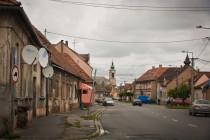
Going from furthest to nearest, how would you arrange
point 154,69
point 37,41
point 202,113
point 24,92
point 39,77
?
point 154,69
point 202,113
point 39,77
point 37,41
point 24,92

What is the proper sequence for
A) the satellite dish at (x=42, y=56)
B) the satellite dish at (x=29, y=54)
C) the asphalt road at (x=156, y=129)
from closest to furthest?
the asphalt road at (x=156, y=129) < the satellite dish at (x=29, y=54) < the satellite dish at (x=42, y=56)

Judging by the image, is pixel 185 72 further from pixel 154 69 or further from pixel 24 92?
pixel 24 92

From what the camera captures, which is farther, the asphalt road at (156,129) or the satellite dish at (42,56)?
the satellite dish at (42,56)

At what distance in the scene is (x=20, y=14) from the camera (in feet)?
66.1

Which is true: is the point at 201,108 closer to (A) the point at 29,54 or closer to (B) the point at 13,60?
(A) the point at 29,54

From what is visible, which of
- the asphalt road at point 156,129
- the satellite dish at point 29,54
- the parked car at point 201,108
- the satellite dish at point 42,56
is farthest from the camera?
the parked car at point 201,108

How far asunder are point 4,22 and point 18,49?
3272 mm

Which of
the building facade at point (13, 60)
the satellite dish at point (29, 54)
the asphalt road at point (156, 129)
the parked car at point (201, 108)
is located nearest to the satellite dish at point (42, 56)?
the building facade at point (13, 60)

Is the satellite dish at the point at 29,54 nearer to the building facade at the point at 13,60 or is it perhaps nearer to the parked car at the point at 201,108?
A: the building facade at the point at 13,60

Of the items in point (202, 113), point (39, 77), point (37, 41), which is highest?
point (37, 41)

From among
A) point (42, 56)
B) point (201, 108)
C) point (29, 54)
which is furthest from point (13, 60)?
point (201, 108)

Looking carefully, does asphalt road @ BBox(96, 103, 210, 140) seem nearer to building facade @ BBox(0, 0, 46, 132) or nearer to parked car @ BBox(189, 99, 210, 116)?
building facade @ BBox(0, 0, 46, 132)

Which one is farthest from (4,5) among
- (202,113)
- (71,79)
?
(71,79)

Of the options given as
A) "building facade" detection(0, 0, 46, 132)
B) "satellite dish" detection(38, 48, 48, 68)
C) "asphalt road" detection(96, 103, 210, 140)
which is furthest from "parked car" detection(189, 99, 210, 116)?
"satellite dish" detection(38, 48, 48, 68)
